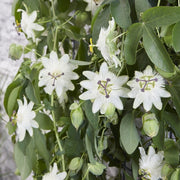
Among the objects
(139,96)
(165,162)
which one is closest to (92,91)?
(139,96)

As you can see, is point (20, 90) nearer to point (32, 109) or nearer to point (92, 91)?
point (32, 109)

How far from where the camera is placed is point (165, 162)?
1.83 feet

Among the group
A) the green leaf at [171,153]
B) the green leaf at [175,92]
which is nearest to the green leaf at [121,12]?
the green leaf at [175,92]

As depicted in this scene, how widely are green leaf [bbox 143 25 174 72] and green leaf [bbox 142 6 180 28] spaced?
1 cm

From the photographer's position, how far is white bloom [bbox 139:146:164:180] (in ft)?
1.81

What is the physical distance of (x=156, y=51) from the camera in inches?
17.8

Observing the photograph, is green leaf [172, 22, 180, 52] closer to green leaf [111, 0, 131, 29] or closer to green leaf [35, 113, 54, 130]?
green leaf [111, 0, 131, 29]

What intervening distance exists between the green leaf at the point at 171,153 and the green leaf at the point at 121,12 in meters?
0.22

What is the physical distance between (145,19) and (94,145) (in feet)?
0.87

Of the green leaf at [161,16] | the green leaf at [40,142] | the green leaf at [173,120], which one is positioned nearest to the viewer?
the green leaf at [161,16]

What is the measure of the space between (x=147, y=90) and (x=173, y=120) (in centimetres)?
9

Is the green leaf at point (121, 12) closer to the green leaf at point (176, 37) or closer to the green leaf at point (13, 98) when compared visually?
the green leaf at point (176, 37)

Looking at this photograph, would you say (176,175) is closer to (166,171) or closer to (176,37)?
(166,171)

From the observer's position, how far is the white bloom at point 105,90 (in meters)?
0.51
